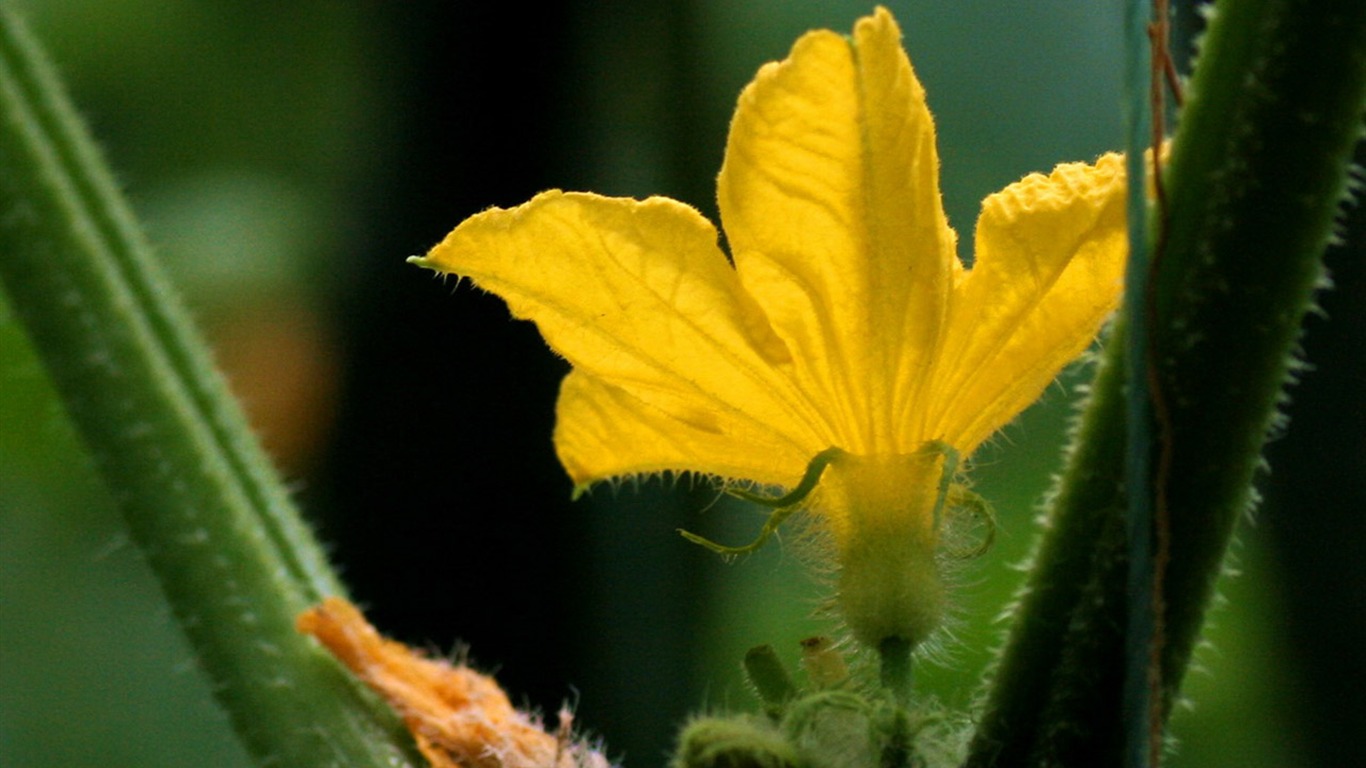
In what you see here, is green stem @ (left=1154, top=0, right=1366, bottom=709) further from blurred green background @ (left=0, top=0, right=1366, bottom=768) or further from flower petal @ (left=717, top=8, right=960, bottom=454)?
blurred green background @ (left=0, top=0, right=1366, bottom=768)

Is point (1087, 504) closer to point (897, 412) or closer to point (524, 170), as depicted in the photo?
point (897, 412)

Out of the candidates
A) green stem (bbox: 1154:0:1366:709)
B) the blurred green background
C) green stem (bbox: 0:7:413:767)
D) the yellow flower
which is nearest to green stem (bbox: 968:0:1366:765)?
green stem (bbox: 1154:0:1366:709)

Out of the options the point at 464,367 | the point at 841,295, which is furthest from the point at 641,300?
the point at 464,367

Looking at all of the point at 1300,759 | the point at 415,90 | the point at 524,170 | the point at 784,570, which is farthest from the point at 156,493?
the point at 415,90

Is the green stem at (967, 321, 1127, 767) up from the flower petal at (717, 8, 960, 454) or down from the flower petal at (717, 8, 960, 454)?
down

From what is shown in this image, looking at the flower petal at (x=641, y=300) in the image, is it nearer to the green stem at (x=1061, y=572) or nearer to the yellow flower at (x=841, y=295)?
the yellow flower at (x=841, y=295)

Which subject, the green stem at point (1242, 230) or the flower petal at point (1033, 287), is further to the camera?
the flower petal at point (1033, 287)

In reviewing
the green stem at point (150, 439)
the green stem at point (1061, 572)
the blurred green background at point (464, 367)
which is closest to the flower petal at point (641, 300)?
the green stem at point (1061, 572)
